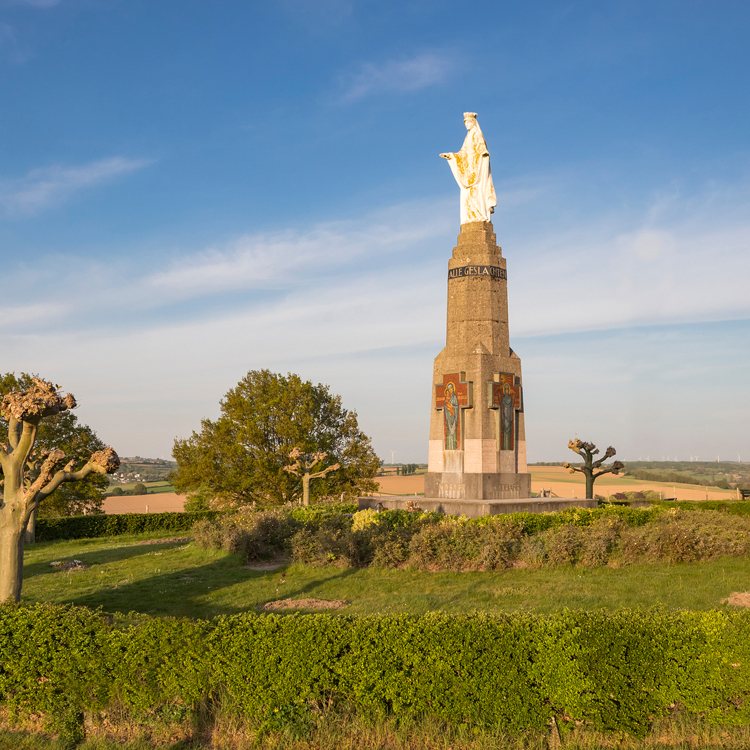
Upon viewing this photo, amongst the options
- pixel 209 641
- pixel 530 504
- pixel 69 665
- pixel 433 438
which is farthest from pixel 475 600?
pixel 433 438

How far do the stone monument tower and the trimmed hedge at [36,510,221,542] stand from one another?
12.6 m

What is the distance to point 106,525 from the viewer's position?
94.0ft

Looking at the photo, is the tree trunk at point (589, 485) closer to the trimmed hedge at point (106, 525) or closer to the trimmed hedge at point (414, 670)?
the trimmed hedge at point (106, 525)

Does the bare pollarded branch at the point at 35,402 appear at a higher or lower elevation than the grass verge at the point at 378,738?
higher

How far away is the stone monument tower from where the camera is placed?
77.6 feet

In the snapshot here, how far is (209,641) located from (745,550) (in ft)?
50.8

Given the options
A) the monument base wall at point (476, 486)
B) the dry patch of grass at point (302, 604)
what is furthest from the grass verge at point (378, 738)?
the monument base wall at point (476, 486)

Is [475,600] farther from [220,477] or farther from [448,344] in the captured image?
[220,477]

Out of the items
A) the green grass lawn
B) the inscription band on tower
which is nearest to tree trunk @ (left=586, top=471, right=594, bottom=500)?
the inscription band on tower

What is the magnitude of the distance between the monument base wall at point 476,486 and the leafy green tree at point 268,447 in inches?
401

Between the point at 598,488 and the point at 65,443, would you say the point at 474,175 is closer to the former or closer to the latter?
the point at 65,443

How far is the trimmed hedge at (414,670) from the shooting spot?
21.3 feet

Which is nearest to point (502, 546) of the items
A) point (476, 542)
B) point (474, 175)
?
point (476, 542)

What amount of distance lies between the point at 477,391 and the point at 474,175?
9512 mm
